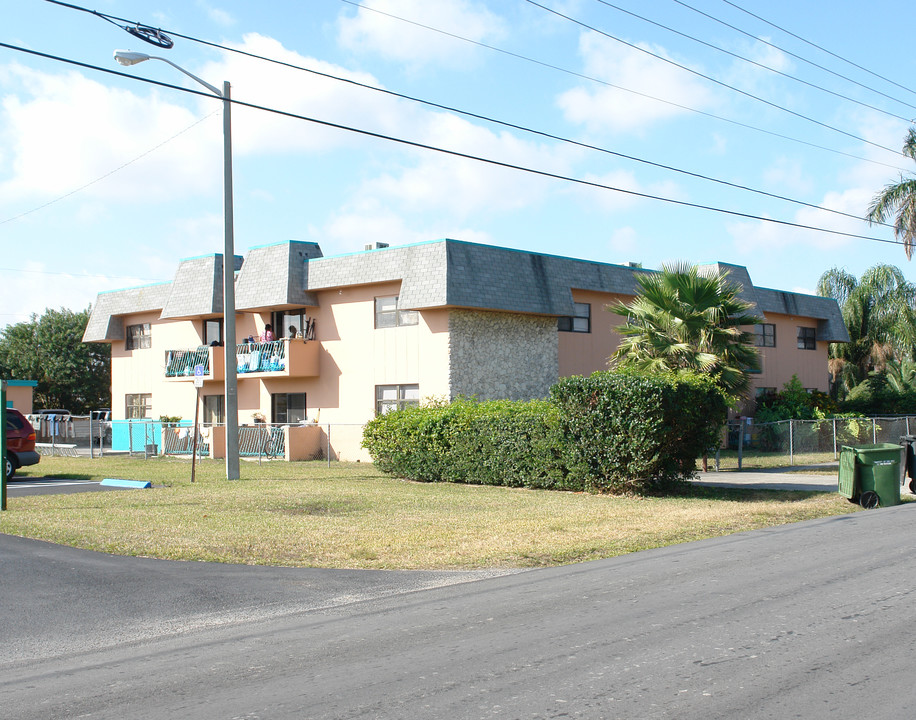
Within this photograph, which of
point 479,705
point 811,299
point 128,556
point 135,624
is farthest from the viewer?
point 811,299

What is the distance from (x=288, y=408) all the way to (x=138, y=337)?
10.4 m

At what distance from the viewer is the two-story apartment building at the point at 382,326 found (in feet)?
88.1

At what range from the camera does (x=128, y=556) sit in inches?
438

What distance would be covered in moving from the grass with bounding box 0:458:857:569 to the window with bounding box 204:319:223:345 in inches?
542

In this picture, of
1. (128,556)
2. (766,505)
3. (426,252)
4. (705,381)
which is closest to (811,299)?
(426,252)

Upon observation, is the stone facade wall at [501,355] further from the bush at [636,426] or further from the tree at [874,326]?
the tree at [874,326]

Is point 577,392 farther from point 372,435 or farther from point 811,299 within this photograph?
point 811,299

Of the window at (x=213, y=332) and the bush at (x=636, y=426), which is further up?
the window at (x=213, y=332)

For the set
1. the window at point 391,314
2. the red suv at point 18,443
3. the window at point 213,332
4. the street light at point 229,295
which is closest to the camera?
the street light at point 229,295

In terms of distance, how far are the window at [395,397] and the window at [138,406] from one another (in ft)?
44.0

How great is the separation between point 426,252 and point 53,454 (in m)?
17.5

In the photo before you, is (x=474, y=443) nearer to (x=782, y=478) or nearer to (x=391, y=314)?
(x=782, y=478)

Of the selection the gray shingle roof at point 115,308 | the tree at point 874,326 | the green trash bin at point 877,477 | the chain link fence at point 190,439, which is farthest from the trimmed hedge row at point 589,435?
the tree at point 874,326

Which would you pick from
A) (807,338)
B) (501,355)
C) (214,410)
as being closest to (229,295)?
(501,355)
